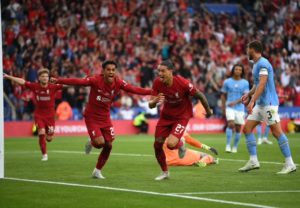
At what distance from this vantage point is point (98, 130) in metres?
15.8

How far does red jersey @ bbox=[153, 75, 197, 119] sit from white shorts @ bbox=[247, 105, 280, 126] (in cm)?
183

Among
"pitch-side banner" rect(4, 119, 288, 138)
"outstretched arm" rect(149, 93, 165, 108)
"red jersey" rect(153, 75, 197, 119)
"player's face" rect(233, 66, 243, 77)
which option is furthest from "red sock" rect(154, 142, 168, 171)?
"pitch-side banner" rect(4, 119, 288, 138)

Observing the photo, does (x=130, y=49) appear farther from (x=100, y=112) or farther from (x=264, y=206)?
(x=264, y=206)

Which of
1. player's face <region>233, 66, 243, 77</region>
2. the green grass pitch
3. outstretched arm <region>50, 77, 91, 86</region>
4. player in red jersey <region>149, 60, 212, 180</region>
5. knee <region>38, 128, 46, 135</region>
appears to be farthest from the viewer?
player's face <region>233, 66, 243, 77</region>

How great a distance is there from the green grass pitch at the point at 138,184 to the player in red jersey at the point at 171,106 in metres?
0.70

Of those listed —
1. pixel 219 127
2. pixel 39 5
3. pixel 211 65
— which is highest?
pixel 39 5

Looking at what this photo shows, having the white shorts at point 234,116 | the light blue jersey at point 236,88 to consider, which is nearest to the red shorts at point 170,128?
the light blue jersey at point 236,88

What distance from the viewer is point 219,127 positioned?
3850cm

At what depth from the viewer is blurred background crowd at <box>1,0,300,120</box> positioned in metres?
35.1

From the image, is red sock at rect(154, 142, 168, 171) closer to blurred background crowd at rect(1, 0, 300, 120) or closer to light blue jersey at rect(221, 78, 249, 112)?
light blue jersey at rect(221, 78, 249, 112)

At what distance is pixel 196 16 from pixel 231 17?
295 cm

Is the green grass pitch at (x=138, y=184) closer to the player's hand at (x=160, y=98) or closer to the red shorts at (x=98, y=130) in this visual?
the red shorts at (x=98, y=130)

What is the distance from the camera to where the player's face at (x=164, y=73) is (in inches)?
587

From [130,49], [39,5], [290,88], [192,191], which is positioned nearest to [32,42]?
[39,5]
